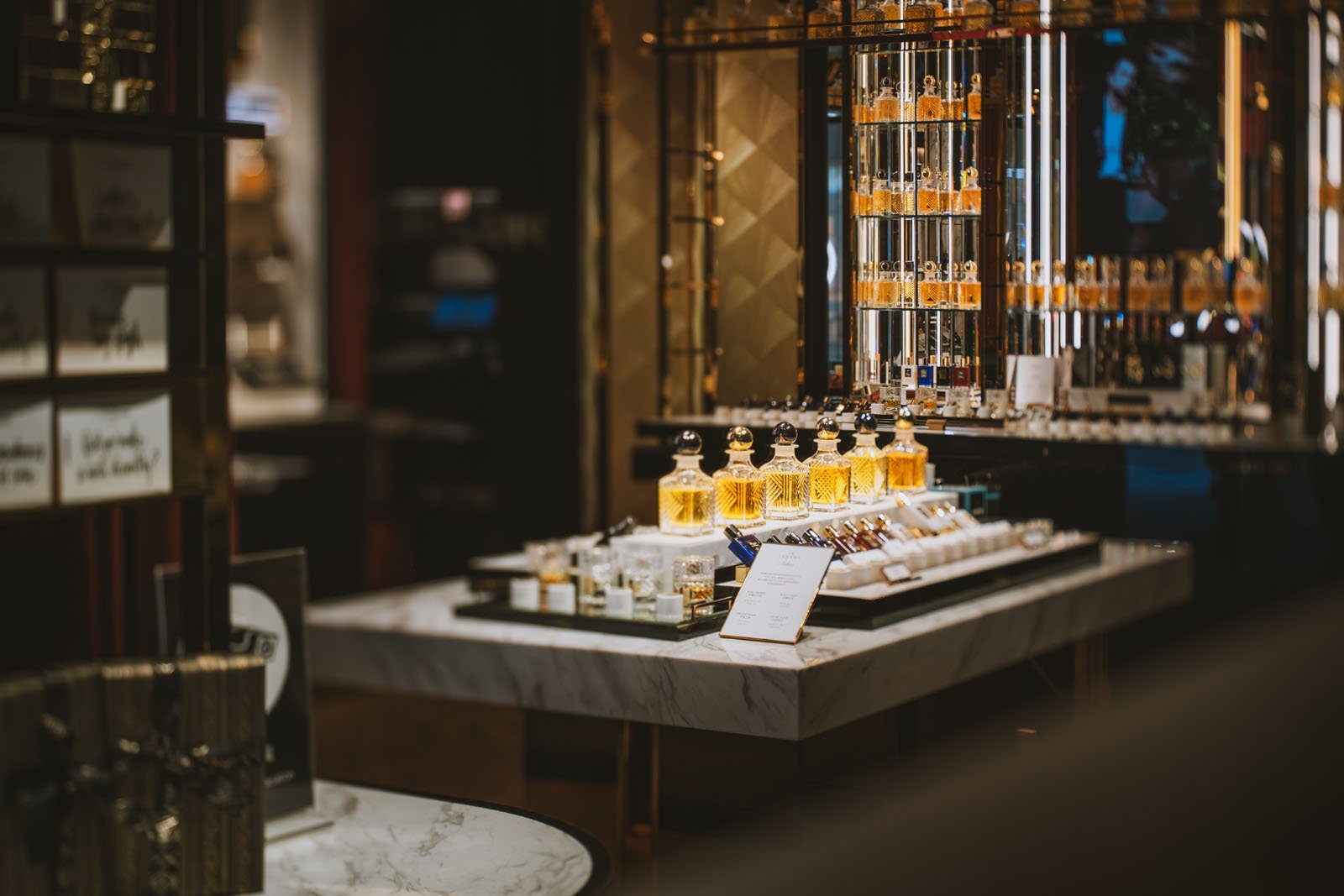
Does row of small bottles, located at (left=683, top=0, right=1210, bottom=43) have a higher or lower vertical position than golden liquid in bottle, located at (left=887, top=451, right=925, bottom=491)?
higher

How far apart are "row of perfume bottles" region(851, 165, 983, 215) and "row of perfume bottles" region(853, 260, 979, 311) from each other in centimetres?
10

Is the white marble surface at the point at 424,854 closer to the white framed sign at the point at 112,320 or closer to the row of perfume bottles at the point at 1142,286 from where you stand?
the white framed sign at the point at 112,320

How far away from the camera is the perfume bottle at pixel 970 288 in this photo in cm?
291

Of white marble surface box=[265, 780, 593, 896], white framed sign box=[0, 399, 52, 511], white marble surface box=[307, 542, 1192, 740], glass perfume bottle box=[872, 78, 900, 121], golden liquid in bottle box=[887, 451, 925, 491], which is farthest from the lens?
golden liquid in bottle box=[887, 451, 925, 491]

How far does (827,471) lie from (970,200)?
570mm

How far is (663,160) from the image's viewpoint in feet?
10.8

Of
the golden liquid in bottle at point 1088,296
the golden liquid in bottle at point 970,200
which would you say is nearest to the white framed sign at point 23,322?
the golden liquid in bottle at point 970,200

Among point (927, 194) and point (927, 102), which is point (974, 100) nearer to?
point (927, 102)

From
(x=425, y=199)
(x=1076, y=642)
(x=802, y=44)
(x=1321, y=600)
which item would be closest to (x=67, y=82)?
(x=802, y=44)

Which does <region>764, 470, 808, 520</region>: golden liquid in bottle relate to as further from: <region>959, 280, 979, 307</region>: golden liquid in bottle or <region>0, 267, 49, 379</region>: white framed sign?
<region>0, 267, 49, 379</region>: white framed sign

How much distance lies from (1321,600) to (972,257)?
3.27 ft

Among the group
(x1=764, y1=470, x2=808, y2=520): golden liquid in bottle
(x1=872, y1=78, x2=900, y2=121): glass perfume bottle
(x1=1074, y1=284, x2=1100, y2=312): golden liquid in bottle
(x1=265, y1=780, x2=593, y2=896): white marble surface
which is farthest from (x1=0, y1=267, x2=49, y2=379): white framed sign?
(x1=1074, y1=284, x2=1100, y2=312): golden liquid in bottle

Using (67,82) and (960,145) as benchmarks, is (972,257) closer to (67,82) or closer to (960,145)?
(960,145)

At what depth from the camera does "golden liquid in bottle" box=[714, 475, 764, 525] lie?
2.96 metres
